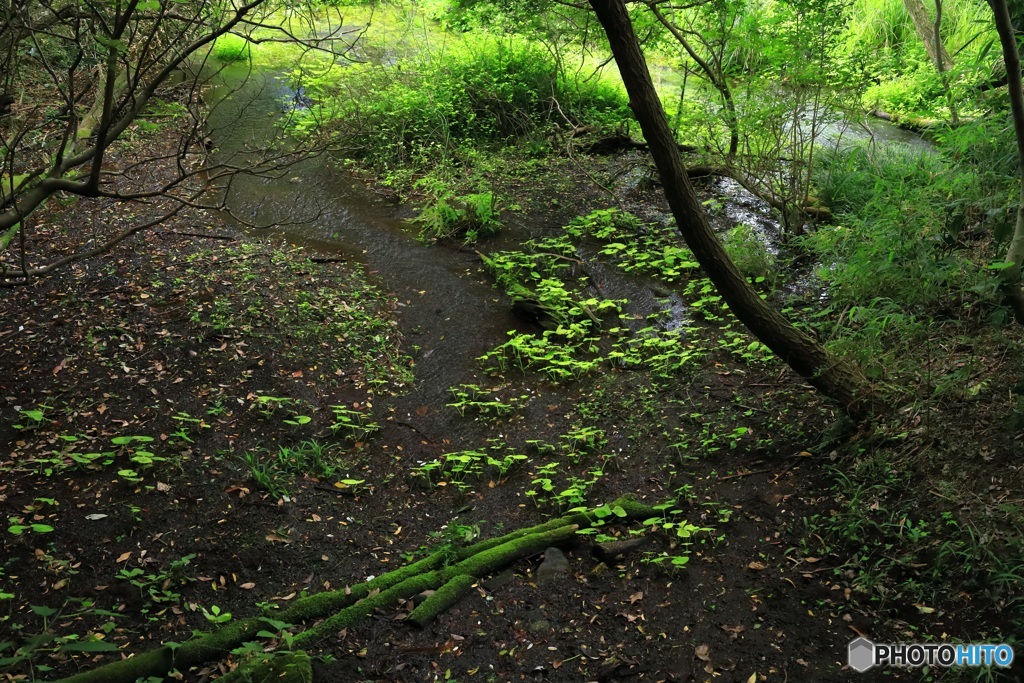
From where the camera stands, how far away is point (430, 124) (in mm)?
10133

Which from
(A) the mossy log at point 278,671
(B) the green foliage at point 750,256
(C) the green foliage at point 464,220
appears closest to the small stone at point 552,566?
(A) the mossy log at point 278,671

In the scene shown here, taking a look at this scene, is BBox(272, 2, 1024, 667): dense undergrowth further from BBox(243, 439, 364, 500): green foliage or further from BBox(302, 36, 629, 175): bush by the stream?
BBox(243, 439, 364, 500): green foliage

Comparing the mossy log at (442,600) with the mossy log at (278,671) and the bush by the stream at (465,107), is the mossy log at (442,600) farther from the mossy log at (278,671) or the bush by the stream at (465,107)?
the bush by the stream at (465,107)

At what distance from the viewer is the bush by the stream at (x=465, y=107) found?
1006 centimetres

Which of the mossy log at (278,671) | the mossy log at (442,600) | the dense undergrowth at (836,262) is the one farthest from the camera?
the dense undergrowth at (836,262)

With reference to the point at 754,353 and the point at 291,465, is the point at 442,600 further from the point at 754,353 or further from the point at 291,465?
the point at 754,353

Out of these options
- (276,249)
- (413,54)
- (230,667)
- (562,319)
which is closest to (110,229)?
(276,249)

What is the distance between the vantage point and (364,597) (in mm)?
3732

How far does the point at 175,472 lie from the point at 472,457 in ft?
6.34

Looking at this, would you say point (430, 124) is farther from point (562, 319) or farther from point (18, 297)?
point (18, 297)
